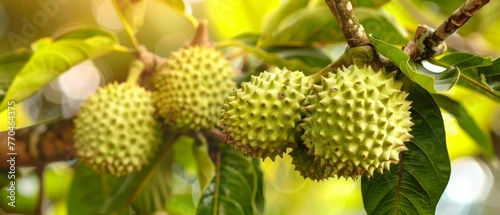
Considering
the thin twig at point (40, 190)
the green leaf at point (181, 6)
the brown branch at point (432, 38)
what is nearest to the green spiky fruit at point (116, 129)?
the green leaf at point (181, 6)

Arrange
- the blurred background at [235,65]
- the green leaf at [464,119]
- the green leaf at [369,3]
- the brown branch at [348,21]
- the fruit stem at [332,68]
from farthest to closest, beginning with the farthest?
1. the blurred background at [235,65]
2. the green leaf at [369,3]
3. the green leaf at [464,119]
4. the fruit stem at [332,68]
5. the brown branch at [348,21]

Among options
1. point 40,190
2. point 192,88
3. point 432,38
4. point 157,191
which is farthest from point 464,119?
point 40,190

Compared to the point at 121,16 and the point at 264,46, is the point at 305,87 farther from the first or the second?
Result: the point at 121,16

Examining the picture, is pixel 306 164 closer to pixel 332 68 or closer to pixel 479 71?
pixel 332 68

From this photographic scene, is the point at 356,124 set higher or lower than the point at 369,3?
lower

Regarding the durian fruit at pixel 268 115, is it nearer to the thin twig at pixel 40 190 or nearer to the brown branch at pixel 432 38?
the brown branch at pixel 432 38

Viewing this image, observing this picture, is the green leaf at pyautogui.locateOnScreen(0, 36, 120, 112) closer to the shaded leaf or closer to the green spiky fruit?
the green spiky fruit

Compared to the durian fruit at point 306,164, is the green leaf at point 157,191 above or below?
above
